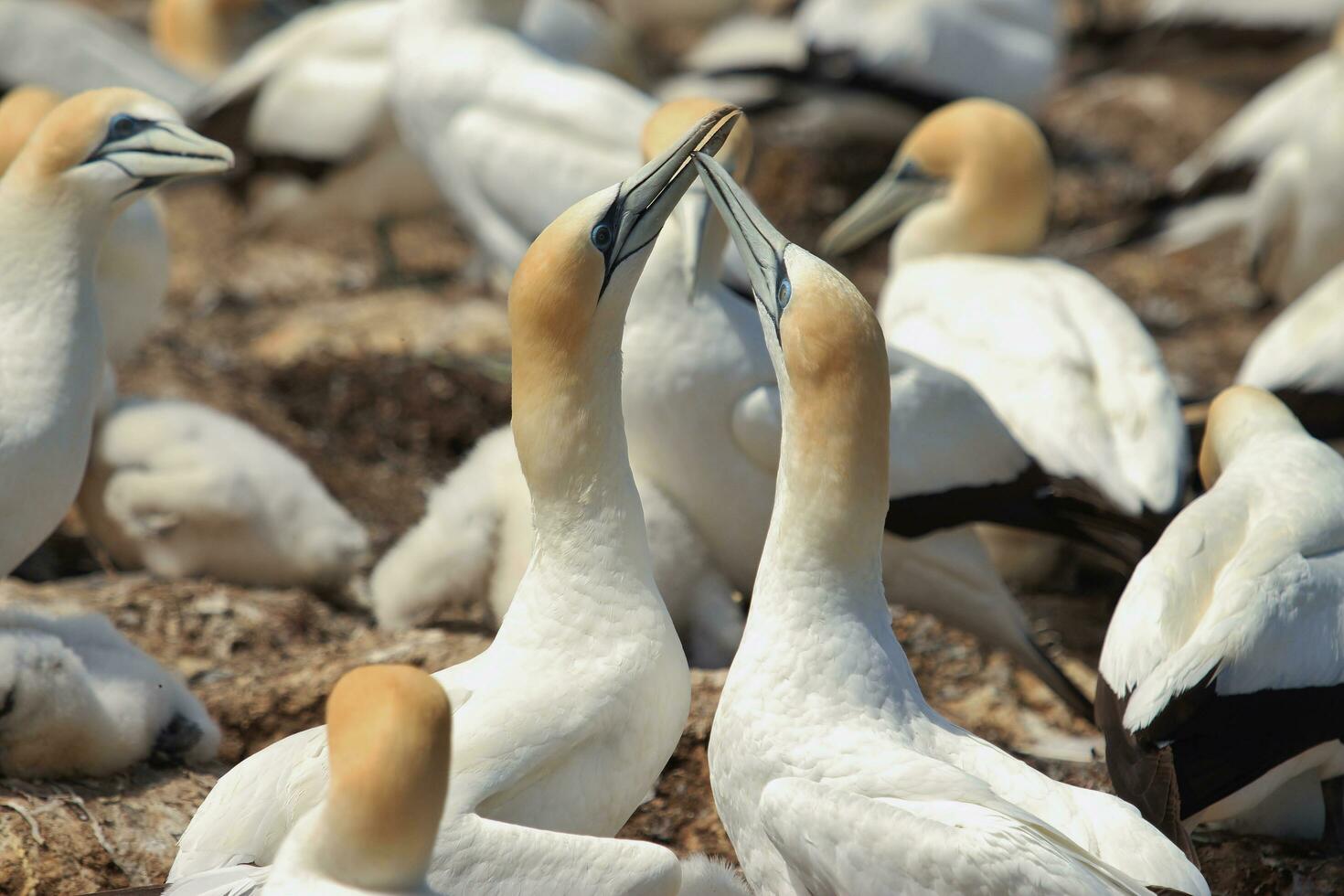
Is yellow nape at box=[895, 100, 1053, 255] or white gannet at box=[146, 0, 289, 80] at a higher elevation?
yellow nape at box=[895, 100, 1053, 255]

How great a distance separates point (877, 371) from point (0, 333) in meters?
2.07

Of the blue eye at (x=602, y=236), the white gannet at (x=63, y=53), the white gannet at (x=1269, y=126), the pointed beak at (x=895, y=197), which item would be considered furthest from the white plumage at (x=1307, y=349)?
the white gannet at (x=63, y=53)

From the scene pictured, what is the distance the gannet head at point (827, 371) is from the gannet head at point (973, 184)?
322cm

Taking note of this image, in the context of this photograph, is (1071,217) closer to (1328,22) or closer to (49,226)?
(1328,22)

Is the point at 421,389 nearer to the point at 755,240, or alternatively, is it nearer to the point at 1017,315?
the point at 1017,315

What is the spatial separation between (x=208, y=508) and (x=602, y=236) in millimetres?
2142

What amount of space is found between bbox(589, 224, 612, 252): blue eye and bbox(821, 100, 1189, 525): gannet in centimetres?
Answer: 200

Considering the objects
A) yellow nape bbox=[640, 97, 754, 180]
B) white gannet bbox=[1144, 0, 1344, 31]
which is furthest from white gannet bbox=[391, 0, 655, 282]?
white gannet bbox=[1144, 0, 1344, 31]

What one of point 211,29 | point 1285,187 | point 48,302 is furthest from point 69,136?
point 211,29

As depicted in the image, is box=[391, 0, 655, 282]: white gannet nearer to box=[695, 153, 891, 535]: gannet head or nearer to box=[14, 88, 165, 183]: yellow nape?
box=[14, 88, 165, 183]: yellow nape

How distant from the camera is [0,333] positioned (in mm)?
4293

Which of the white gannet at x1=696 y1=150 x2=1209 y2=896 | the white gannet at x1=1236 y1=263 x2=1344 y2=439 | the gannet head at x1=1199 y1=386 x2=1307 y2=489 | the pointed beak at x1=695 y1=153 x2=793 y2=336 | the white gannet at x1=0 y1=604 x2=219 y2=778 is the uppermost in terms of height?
the pointed beak at x1=695 y1=153 x2=793 y2=336

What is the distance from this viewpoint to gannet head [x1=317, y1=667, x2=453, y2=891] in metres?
2.71

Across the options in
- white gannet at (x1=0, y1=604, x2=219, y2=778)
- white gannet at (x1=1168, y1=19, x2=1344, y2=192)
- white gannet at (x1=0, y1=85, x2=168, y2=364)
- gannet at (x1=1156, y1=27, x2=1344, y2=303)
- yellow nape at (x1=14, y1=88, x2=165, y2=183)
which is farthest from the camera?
white gannet at (x1=1168, y1=19, x2=1344, y2=192)
